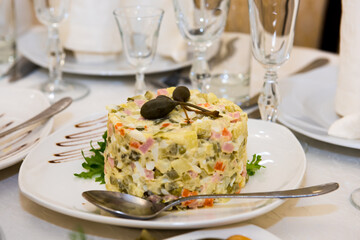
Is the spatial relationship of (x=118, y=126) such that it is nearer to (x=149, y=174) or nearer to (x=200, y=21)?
(x=149, y=174)

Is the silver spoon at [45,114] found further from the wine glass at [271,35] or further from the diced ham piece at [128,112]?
the wine glass at [271,35]

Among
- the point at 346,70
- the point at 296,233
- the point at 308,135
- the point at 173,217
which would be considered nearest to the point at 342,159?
the point at 308,135

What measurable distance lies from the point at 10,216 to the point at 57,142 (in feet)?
0.67

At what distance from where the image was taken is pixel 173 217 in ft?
2.45

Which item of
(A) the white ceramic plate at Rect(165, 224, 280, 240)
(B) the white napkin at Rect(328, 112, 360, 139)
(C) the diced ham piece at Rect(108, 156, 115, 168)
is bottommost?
(B) the white napkin at Rect(328, 112, 360, 139)

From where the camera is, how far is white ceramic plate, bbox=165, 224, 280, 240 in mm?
694

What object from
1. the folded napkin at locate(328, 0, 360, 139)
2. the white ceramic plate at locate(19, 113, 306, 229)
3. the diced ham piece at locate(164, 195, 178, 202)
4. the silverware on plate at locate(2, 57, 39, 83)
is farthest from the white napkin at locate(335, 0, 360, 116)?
the silverware on plate at locate(2, 57, 39, 83)

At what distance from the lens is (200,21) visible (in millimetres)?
1218

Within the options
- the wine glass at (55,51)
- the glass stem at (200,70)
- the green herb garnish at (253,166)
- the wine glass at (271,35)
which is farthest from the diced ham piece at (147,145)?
the wine glass at (55,51)

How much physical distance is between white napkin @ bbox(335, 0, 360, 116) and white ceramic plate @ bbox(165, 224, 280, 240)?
0.56 m

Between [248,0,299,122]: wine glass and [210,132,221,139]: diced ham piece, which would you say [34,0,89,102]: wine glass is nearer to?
[248,0,299,122]: wine glass

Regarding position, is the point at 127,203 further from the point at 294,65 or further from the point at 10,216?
the point at 294,65

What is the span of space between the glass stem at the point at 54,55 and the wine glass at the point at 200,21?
16.1 inches

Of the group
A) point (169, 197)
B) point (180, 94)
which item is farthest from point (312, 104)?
point (169, 197)
